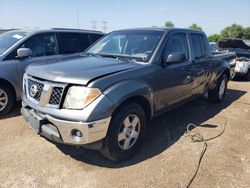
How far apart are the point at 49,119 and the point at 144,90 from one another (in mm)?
1337

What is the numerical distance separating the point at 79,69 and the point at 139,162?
1496 millimetres

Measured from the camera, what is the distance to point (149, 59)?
3.94 metres

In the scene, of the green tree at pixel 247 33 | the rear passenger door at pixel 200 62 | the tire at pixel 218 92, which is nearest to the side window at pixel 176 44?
A: the rear passenger door at pixel 200 62

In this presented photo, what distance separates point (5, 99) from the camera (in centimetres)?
514

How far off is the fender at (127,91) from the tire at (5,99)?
289cm

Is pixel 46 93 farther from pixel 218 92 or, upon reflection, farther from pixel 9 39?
pixel 218 92

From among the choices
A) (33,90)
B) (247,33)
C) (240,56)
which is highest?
(33,90)

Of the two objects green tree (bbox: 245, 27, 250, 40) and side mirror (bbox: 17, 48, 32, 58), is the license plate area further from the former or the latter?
green tree (bbox: 245, 27, 250, 40)

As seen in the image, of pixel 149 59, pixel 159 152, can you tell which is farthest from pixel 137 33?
pixel 159 152

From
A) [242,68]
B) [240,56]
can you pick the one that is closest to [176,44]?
[242,68]

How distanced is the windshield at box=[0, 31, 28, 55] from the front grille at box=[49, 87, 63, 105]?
2.72 meters

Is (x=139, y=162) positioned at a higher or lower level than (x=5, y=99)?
lower

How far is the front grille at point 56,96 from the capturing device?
3.12 m

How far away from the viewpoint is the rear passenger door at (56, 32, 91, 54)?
609cm
